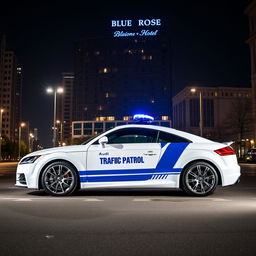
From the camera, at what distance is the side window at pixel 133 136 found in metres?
8.66

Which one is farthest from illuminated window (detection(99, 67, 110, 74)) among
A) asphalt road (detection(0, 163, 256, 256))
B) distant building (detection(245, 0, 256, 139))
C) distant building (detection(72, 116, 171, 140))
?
asphalt road (detection(0, 163, 256, 256))

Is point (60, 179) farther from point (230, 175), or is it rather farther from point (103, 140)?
point (230, 175)

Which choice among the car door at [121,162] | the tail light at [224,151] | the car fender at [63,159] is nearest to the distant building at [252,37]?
the tail light at [224,151]

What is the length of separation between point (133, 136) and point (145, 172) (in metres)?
0.89

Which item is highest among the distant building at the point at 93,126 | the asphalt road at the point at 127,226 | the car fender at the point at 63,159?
the distant building at the point at 93,126

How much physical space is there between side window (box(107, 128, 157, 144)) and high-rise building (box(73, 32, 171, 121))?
148298 millimetres

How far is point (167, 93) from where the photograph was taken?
162 metres

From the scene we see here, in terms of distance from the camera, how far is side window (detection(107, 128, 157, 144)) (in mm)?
8664

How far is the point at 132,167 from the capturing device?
27.8ft

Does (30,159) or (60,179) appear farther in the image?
(30,159)

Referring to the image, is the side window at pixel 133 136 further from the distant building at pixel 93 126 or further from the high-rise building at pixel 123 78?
the high-rise building at pixel 123 78

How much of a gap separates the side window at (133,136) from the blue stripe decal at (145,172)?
1.32ft

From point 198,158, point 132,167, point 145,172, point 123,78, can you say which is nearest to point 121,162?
point 132,167

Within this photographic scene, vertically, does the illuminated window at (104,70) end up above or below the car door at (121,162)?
above
